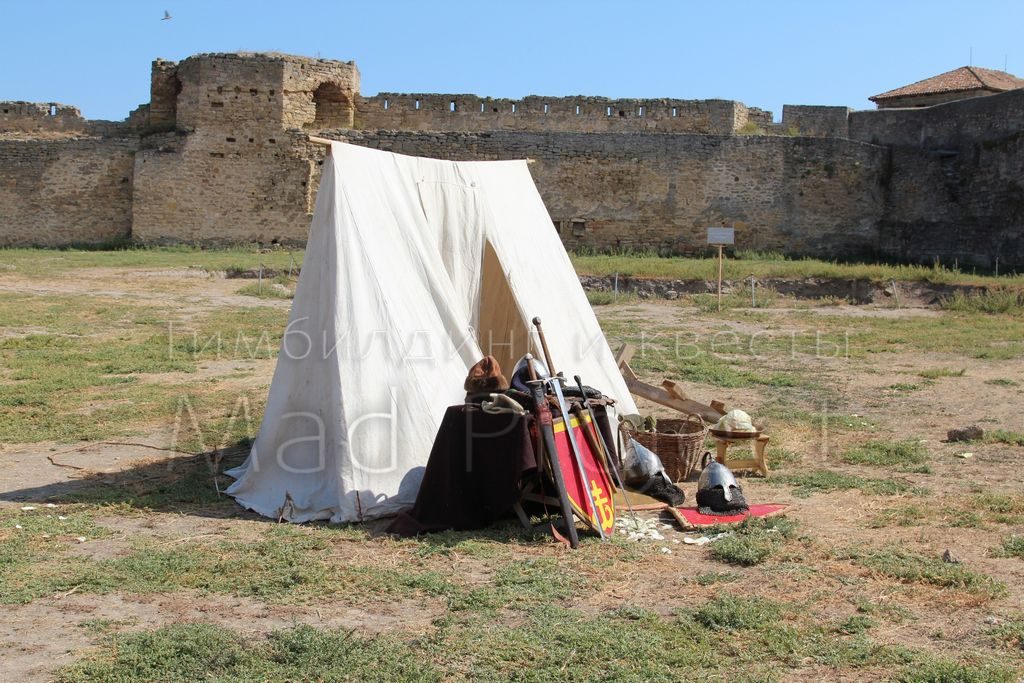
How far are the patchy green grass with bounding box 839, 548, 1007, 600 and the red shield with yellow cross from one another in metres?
1.21

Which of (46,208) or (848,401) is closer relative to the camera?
(848,401)

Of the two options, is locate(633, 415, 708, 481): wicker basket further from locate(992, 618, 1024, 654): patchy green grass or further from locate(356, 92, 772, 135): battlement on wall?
locate(356, 92, 772, 135): battlement on wall

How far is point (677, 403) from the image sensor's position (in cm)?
795

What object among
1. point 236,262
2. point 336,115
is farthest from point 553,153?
point 236,262

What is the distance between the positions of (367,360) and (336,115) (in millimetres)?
23261

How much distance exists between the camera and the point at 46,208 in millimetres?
26969

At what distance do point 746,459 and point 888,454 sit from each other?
1.21 metres

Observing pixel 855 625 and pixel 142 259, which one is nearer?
pixel 855 625

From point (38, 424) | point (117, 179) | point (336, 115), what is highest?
point (336, 115)

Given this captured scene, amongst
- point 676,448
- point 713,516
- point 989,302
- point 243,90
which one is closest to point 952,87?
point 989,302

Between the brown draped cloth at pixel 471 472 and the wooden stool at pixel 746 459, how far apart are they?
5.75 feet

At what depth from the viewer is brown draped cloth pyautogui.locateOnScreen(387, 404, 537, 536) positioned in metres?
5.51

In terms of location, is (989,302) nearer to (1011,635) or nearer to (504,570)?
(1011,635)

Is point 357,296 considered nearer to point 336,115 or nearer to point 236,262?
point 236,262
